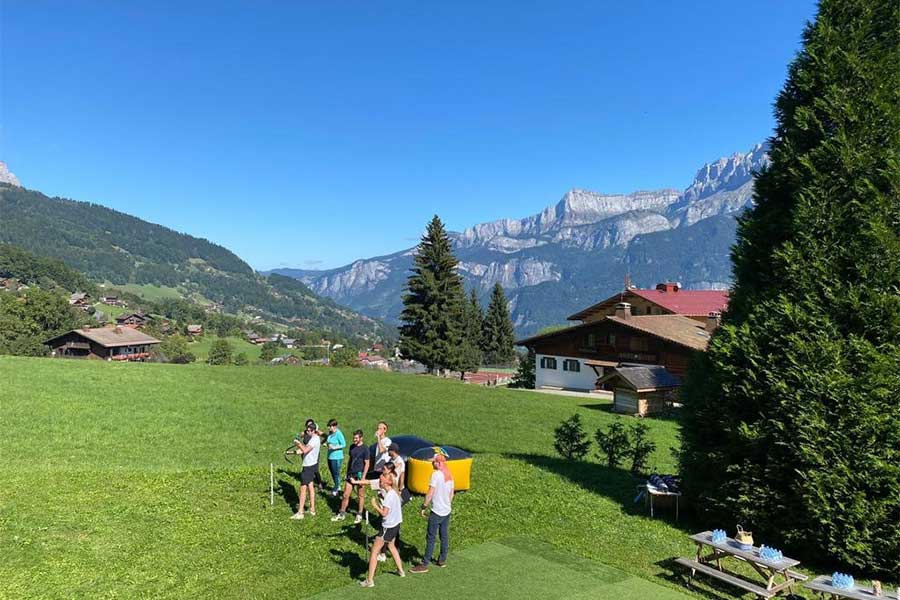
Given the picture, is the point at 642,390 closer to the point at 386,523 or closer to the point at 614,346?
the point at 614,346

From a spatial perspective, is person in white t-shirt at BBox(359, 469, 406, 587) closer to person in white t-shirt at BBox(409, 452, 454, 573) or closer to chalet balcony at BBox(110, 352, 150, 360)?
person in white t-shirt at BBox(409, 452, 454, 573)

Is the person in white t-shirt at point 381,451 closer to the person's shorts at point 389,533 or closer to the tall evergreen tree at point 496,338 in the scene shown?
the person's shorts at point 389,533

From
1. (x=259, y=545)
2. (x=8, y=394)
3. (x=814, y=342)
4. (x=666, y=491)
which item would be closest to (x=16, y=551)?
(x=259, y=545)

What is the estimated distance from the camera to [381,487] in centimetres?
974

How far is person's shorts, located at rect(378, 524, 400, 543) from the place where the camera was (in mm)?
9498

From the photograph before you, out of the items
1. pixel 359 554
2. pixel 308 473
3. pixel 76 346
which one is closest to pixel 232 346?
pixel 76 346

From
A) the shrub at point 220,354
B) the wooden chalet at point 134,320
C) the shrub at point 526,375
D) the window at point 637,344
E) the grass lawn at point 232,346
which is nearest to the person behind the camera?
the window at point 637,344

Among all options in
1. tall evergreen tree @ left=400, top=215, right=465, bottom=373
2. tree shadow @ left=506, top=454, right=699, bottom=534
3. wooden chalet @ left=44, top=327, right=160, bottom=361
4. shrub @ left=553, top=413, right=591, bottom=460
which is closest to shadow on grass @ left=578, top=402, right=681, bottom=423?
shrub @ left=553, top=413, right=591, bottom=460

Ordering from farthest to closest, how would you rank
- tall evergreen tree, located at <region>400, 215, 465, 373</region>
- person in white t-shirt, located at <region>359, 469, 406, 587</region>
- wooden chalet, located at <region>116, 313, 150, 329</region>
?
wooden chalet, located at <region>116, 313, 150, 329</region>, tall evergreen tree, located at <region>400, 215, 465, 373</region>, person in white t-shirt, located at <region>359, 469, 406, 587</region>

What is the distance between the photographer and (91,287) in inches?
7677

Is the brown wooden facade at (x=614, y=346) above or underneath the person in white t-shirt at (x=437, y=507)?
above

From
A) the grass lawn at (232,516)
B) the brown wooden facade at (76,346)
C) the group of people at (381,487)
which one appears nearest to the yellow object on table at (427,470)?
the grass lawn at (232,516)

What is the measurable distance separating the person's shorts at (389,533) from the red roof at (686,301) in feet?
196

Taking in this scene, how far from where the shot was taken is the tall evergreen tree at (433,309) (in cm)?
5950
